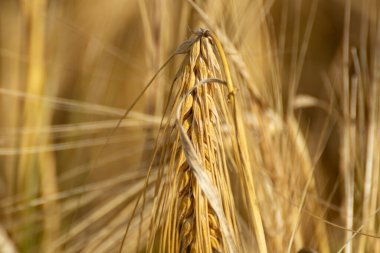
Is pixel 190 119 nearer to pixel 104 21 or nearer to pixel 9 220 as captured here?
pixel 9 220

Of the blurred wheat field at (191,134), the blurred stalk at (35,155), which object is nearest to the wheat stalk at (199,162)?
the blurred wheat field at (191,134)

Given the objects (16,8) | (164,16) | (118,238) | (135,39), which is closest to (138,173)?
(118,238)

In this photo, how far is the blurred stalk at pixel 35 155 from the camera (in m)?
1.19

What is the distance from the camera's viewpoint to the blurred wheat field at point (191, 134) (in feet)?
2.02

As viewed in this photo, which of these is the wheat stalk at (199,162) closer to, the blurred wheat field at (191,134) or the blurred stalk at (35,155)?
the blurred wheat field at (191,134)

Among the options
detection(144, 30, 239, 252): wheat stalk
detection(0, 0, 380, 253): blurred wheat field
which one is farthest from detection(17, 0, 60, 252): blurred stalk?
detection(144, 30, 239, 252): wheat stalk

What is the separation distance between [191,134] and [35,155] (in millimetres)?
783

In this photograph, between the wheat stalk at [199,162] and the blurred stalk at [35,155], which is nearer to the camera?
the wheat stalk at [199,162]

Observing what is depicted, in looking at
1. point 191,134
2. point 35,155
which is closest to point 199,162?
point 191,134

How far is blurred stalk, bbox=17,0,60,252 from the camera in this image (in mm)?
1189

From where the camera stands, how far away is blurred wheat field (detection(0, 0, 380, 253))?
2.02 feet

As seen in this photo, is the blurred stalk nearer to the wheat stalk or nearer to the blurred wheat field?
the blurred wheat field

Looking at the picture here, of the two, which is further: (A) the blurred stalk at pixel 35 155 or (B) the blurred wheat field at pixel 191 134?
(A) the blurred stalk at pixel 35 155

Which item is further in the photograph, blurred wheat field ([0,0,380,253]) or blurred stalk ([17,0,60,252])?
blurred stalk ([17,0,60,252])
